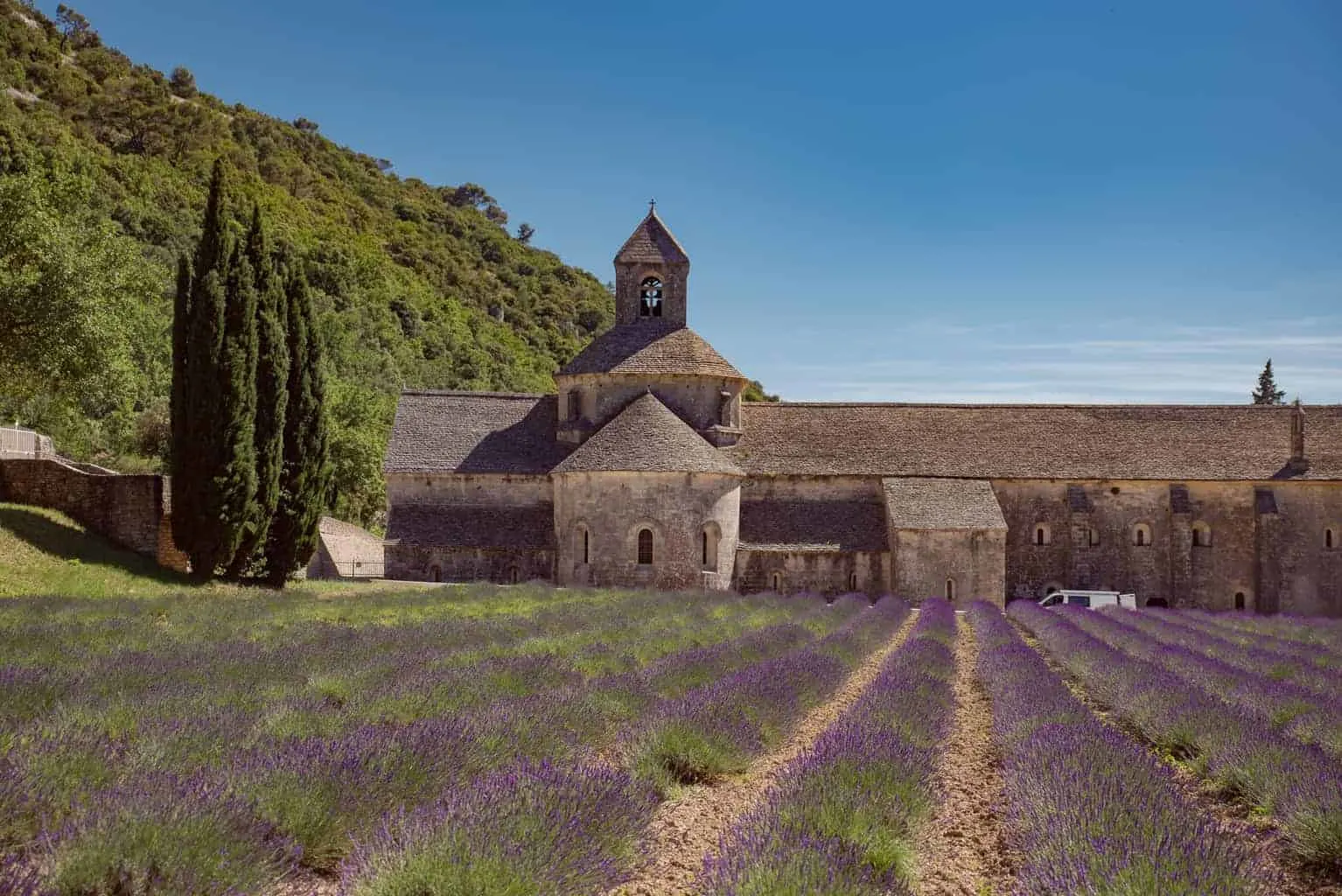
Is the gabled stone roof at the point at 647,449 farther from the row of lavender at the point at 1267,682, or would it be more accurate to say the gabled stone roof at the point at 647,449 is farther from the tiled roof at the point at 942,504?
the row of lavender at the point at 1267,682

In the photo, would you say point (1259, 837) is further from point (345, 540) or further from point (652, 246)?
point (345, 540)

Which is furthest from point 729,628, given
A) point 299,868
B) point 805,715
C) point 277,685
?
point 299,868

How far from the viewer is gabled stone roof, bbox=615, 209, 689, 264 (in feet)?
131

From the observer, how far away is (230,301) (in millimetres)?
25703

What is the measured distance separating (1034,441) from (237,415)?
84.3 feet

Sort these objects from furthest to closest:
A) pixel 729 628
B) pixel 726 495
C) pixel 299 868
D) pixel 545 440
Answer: pixel 545 440 → pixel 726 495 → pixel 729 628 → pixel 299 868

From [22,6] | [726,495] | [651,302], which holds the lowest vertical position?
[726,495]

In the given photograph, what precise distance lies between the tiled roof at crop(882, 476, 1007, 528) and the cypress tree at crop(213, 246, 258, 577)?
18154 millimetres

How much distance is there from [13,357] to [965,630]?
22.7m

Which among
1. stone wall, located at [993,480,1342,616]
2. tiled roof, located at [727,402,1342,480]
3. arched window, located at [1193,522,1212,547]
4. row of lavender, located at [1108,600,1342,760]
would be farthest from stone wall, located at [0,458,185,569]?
arched window, located at [1193,522,1212,547]

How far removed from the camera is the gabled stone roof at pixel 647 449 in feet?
107

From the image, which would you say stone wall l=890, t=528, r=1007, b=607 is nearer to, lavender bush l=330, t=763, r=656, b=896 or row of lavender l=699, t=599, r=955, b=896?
row of lavender l=699, t=599, r=955, b=896

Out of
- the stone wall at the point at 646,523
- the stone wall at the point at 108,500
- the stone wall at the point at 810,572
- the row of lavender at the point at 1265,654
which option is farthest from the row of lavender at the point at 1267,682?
the stone wall at the point at 108,500

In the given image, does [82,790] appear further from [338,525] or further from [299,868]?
[338,525]
